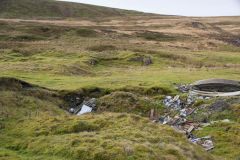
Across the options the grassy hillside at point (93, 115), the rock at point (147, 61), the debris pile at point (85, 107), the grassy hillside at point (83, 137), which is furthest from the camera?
the rock at point (147, 61)

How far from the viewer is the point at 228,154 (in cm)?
1395

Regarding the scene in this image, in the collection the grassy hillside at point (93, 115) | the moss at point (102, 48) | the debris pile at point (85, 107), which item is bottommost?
the debris pile at point (85, 107)

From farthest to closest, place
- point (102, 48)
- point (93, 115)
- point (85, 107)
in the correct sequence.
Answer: point (102, 48) → point (85, 107) → point (93, 115)

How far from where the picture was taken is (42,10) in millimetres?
163500

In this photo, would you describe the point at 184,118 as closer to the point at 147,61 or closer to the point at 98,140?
the point at 98,140

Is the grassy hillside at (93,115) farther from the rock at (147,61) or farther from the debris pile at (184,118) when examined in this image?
the debris pile at (184,118)

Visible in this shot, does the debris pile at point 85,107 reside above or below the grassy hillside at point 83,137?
below

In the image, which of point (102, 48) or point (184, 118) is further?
point (102, 48)

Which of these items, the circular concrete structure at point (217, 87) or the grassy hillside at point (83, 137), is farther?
the circular concrete structure at point (217, 87)

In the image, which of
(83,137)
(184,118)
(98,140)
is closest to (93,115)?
(83,137)

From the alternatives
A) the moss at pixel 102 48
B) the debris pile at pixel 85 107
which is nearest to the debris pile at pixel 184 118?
the debris pile at pixel 85 107

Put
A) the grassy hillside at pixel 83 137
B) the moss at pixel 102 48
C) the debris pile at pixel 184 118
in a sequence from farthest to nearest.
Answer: the moss at pixel 102 48 < the debris pile at pixel 184 118 < the grassy hillside at pixel 83 137

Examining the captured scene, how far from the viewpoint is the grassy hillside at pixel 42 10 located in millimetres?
146125

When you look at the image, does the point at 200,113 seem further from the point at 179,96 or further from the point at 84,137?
the point at 84,137
